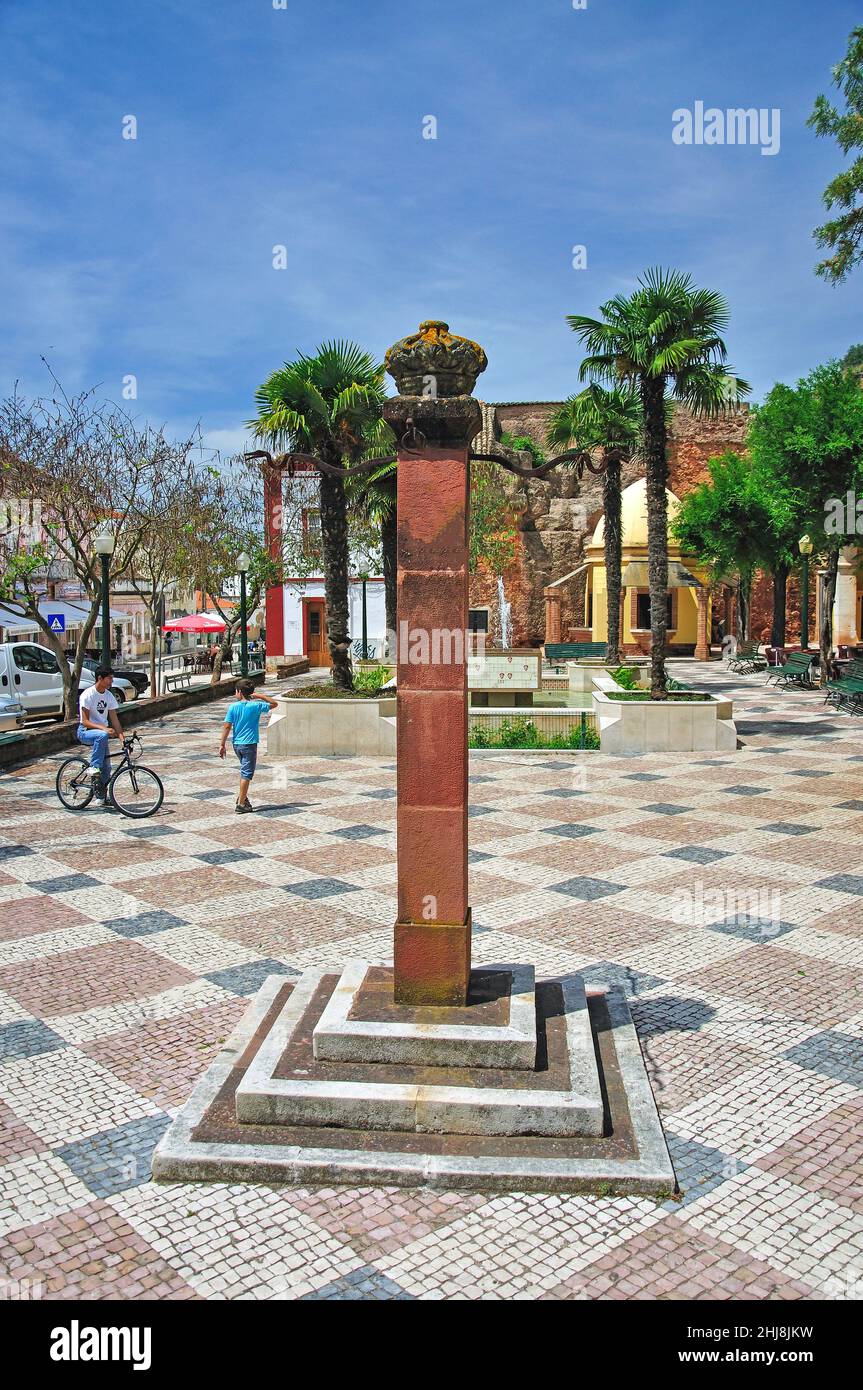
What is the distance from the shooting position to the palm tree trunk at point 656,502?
17000 millimetres

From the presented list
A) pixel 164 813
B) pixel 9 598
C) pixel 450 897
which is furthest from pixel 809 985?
pixel 9 598

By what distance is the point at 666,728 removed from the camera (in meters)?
16.0

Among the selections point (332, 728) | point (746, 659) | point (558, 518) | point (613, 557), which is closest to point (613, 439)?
point (613, 557)

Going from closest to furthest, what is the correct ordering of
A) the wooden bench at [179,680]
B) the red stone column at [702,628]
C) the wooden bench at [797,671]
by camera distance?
the wooden bench at [797,671]
the wooden bench at [179,680]
the red stone column at [702,628]

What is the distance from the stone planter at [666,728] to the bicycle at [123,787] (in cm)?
731

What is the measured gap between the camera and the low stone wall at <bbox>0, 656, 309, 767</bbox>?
15405 millimetres

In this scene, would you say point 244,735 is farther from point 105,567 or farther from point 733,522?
point 733,522

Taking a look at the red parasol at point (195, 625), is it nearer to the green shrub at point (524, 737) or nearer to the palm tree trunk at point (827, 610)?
the palm tree trunk at point (827, 610)

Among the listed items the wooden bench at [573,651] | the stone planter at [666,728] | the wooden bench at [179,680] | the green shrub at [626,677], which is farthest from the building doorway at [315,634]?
the stone planter at [666,728]

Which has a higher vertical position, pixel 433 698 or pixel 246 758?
pixel 433 698

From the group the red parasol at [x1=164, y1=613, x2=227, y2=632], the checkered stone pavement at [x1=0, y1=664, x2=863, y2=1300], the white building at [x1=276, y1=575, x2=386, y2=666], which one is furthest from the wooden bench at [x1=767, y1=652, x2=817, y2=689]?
the red parasol at [x1=164, y1=613, x2=227, y2=632]

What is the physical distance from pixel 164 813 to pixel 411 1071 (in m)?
7.68

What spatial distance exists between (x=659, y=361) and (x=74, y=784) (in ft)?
35.6
